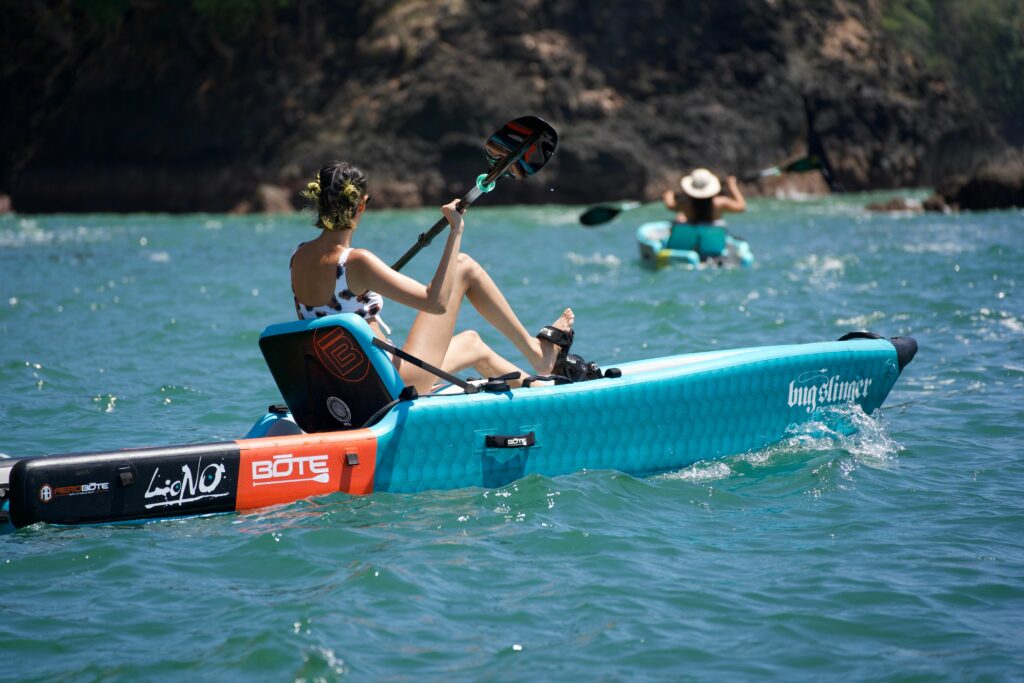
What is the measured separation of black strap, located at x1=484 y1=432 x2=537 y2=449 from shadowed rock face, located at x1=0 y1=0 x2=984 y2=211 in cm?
2099

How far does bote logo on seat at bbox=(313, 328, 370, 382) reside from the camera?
4160 mm

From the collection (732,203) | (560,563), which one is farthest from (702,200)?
(560,563)

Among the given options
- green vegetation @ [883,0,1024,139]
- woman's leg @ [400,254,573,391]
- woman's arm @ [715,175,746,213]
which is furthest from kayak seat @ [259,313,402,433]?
green vegetation @ [883,0,1024,139]

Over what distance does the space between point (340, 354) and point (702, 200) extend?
27.3ft

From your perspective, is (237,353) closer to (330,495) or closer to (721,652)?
(330,495)

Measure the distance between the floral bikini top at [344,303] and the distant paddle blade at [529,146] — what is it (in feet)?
3.17

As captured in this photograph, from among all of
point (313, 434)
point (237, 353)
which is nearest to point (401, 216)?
point (237, 353)

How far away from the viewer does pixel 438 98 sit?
2636cm

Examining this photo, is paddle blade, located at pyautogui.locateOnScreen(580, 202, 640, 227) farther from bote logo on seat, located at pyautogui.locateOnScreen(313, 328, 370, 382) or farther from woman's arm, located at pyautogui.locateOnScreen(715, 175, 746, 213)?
bote logo on seat, located at pyautogui.locateOnScreen(313, 328, 370, 382)

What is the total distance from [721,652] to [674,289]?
755 cm

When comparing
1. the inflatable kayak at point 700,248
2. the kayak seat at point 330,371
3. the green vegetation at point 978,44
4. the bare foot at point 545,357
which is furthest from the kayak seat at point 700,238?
the green vegetation at point 978,44

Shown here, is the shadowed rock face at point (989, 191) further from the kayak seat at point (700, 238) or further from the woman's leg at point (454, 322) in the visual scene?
the woman's leg at point (454, 322)

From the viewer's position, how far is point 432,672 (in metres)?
3.04

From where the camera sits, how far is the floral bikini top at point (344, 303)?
4.24 m
